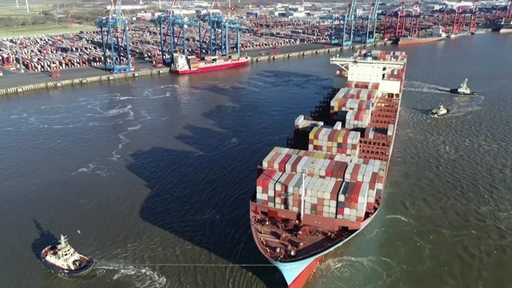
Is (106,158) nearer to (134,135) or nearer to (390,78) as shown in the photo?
(134,135)

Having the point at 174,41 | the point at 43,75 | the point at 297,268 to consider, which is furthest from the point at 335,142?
the point at 174,41

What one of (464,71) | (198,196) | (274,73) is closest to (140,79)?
(274,73)

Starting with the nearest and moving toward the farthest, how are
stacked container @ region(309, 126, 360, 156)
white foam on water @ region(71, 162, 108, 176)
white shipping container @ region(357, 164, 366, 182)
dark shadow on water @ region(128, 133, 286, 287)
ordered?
white shipping container @ region(357, 164, 366, 182) → dark shadow on water @ region(128, 133, 286, 287) → stacked container @ region(309, 126, 360, 156) → white foam on water @ region(71, 162, 108, 176)

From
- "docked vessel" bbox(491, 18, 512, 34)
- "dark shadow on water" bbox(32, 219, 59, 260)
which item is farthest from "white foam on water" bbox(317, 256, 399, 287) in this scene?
"docked vessel" bbox(491, 18, 512, 34)

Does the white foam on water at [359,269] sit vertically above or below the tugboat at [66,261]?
below

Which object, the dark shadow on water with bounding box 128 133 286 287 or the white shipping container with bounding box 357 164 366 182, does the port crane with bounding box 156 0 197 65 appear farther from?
the white shipping container with bounding box 357 164 366 182

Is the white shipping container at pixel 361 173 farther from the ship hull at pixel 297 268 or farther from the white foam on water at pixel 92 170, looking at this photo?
the white foam on water at pixel 92 170

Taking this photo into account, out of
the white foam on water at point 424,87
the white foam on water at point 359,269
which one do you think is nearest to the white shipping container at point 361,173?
the white foam on water at point 359,269
